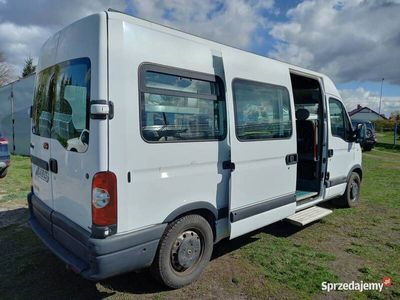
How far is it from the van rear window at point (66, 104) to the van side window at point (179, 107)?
1.67 ft

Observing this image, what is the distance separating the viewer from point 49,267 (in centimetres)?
374

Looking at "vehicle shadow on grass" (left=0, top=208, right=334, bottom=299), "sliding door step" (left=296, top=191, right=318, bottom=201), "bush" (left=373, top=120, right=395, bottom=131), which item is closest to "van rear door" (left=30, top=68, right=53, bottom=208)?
"vehicle shadow on grass" (left=0, top=208, right=334, bottom=299)

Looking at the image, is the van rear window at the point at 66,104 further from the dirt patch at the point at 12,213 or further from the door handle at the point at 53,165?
the dirt patch at the point at 12,213

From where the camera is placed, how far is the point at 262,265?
12.8ft

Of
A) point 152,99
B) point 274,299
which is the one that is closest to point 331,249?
point 274,299

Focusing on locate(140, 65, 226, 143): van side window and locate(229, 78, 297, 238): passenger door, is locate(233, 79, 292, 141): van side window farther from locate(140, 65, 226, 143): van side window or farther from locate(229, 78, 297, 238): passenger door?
locate(140, 65, 226, 143): van side window

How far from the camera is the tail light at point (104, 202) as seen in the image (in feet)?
8.89

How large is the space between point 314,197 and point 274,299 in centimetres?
266

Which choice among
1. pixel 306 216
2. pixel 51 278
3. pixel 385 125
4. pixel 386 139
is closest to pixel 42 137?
pixel 51 278

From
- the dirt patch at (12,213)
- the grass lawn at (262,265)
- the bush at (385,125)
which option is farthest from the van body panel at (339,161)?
the bush at (385,125)

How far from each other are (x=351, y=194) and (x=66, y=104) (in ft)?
18.6

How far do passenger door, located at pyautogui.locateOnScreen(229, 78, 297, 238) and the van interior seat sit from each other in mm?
1426

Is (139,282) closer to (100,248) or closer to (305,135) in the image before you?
(100,248)

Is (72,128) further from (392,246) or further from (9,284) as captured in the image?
(392,246)
